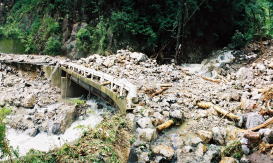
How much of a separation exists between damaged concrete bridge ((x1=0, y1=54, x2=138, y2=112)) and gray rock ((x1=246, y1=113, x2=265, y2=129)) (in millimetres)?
2756

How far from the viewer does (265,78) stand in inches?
364

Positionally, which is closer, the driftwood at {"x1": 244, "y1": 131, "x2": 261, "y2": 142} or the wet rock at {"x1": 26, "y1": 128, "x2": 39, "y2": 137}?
the driftwood at {"x1": 244, "y1": 131, "x2": 261, "y2": 142}

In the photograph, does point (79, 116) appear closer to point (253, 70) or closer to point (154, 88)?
point (154, 88)

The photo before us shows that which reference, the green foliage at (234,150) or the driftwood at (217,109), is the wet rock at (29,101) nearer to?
the driftwood at (217,109)

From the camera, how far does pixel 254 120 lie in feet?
20.2

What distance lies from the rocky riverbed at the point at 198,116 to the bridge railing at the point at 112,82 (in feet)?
1.12

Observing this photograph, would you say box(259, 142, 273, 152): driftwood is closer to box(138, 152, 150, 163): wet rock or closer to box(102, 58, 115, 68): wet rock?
box(138, 152, 150, 163): wet rock

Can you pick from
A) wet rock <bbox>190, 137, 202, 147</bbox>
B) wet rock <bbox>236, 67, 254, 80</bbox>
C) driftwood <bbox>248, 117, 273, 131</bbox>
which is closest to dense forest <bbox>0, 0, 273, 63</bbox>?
wet rock <bbox>236, 67, 254, 80</bbox>

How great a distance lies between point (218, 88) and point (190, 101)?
167 cm

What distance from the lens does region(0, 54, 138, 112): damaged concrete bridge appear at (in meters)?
8.23

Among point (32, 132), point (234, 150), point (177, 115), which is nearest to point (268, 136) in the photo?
point (234, 150)

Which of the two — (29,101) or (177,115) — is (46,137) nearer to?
(29,101)

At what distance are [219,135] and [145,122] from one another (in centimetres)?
158

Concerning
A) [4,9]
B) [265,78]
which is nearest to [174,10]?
[265,78]
